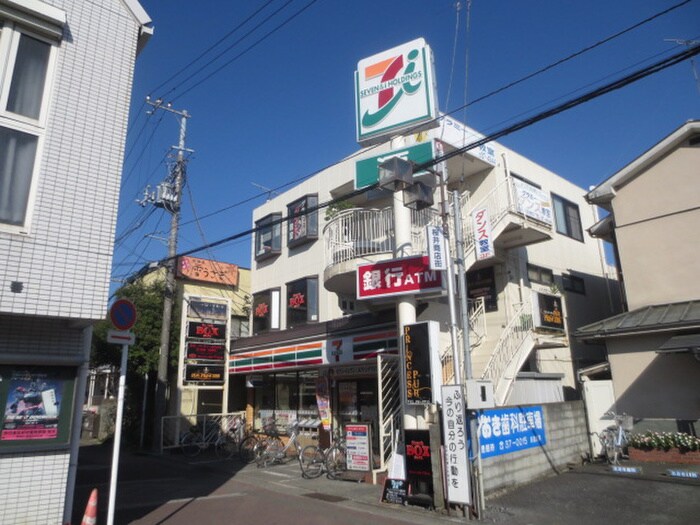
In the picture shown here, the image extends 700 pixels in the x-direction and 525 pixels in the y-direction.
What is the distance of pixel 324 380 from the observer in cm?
1634

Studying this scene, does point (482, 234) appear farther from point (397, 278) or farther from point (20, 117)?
point (20, 117)

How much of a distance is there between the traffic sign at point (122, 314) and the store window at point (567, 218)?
640 inches

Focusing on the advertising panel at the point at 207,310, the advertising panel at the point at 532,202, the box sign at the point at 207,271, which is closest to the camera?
the advertising panel at the point at 532,202

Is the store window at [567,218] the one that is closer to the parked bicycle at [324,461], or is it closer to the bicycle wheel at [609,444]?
the bicycle wheel at [609,444]

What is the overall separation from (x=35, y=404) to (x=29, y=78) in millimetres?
4681

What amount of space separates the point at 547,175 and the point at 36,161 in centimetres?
1745

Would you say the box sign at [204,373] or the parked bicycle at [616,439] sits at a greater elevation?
the box sign at [204,373]

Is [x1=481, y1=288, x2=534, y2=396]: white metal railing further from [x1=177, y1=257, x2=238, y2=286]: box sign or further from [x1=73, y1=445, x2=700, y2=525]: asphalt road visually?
[x1=177, y1=257, x2=238, y2=286]: box sign

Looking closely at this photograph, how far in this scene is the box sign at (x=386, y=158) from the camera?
11.7 meters

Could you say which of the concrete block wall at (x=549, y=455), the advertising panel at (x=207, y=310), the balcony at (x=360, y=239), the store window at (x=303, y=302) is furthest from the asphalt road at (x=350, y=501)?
the advertising panel at (x=207, y=310)

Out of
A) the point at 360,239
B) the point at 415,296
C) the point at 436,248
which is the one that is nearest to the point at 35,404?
the point at 436,248

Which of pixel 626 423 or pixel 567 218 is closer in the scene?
pixel 626 423

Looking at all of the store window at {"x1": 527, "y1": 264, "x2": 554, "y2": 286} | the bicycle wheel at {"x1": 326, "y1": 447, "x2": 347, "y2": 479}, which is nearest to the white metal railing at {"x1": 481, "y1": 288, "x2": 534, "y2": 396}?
the store window at {"x1": 527, "y1": 264, "x2": 554, "y2": 286}

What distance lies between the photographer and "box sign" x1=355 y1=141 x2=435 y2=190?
460 inches
